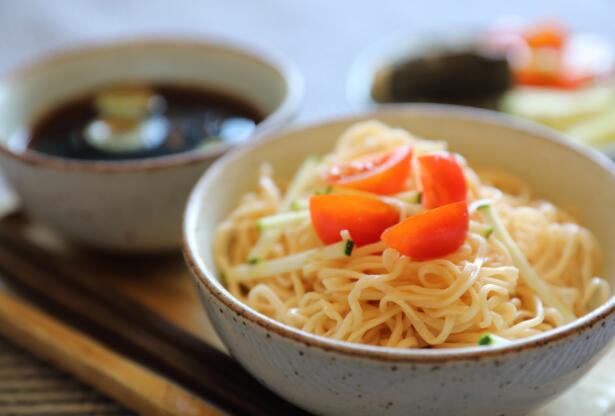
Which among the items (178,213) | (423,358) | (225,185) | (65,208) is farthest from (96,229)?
(423,358)

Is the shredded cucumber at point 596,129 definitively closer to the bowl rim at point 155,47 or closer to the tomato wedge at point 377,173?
the bowl rim at point 155,47

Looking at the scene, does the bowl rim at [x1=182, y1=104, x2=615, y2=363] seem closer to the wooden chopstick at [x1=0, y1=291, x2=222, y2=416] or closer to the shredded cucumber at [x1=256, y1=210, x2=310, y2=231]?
the shredded cucumber at [x1=256, y1=210, x2=310, y2=231]

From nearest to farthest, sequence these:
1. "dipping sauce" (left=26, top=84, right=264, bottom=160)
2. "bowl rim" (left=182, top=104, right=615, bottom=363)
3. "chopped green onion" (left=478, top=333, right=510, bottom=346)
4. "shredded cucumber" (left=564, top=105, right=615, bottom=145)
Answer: "bowl rim" (left=182, top=104, right=615, bottom=363)
"chopped green onion" (left=478, top=333, right=510, bottom=346)
"dipping sauce" (left=26, top=84, right=264, bottom=160)
"shredded cucumber" (left=564, top=105, right=615, bottom=145)

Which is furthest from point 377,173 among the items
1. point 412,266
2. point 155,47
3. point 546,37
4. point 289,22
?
point 289,22

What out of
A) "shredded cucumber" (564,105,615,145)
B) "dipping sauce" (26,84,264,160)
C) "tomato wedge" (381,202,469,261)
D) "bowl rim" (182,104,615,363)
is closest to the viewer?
"bowl rim" (182,104,615,363)

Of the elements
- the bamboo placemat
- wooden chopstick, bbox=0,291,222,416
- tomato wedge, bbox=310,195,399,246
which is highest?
tomato wedge, bbox=310,195,399,246

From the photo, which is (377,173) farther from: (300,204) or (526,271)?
(526,271)

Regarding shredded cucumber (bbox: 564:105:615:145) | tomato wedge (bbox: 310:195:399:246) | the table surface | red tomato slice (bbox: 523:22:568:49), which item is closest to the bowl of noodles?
tomato wedge (bbox: 310:195:399:246)
